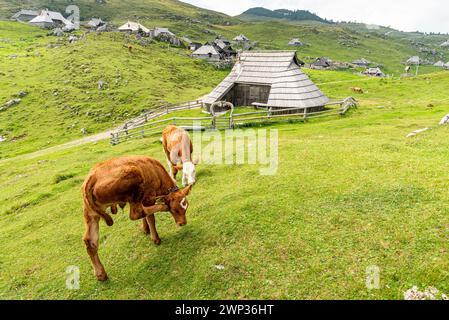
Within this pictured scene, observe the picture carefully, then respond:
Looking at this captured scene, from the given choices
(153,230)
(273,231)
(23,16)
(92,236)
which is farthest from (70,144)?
(23,16)

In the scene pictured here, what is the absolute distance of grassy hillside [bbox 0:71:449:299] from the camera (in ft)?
20.4

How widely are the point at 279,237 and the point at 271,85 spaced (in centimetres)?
2645

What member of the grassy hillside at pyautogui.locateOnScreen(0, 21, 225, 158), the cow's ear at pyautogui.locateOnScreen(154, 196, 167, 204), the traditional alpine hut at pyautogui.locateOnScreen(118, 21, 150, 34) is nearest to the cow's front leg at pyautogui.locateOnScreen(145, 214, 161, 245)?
the cow's ear at pyautogui.locateOnScreen(154, 196, 167, 204)

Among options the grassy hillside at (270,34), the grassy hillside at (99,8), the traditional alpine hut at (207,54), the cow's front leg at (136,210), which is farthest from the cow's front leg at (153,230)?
the grassy hillside at (99,8)

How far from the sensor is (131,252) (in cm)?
817

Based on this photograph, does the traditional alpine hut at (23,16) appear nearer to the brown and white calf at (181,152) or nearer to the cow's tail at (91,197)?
the brown and white calf at (181,152)

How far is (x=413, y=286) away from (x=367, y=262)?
0.94 metres

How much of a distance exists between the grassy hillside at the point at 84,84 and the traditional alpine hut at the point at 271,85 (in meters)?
11.4

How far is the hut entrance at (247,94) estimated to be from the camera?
33.4 m

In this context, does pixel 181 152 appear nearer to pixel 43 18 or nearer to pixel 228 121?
pixel 228 121

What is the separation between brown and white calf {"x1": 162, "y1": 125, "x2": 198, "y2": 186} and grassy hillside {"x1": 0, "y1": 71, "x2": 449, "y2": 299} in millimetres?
1206

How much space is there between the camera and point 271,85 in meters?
31.7

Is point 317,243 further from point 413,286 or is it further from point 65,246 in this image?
point 65,246
